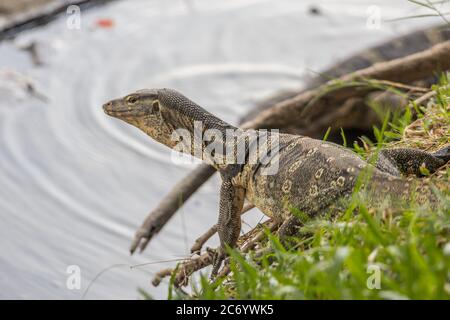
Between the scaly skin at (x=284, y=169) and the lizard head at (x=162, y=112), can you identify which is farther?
the lizard head at (x=162, y=112)

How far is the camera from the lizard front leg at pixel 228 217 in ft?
9.12

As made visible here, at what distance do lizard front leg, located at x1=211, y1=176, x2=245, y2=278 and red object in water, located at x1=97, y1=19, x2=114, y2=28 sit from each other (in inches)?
226

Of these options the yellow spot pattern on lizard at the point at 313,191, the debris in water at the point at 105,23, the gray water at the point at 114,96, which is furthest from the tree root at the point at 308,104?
the debris in water at the point at 105,23

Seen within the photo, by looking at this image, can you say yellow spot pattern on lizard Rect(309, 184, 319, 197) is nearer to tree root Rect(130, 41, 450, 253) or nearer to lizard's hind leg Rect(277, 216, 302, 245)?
lizard's hind leg Rect(277, 216, 302, 245)

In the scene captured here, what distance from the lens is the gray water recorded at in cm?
458

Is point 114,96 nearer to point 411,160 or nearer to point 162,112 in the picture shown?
point 162,112

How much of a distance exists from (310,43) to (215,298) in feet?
19.0

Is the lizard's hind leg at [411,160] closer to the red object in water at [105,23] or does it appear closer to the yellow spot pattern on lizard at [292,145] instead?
the yellow spot pattern on lizard at [292,145]

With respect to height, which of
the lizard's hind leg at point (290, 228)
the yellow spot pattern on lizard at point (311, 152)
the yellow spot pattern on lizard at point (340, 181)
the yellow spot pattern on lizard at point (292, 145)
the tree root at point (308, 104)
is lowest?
the lizard's hind leg at point (290, 228)

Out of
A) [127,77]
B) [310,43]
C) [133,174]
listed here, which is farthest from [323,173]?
[310,43]

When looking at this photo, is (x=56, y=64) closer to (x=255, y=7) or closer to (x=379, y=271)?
(x=255, y=7)

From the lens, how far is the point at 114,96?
261 inches

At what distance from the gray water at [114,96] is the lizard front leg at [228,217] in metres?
0.45

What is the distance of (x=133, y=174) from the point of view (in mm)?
5598
